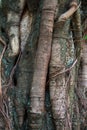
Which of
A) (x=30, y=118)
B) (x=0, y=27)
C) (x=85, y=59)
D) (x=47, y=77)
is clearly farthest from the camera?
(x=85, y=59)

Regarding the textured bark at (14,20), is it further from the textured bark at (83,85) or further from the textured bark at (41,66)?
the textured bark at (83,85)

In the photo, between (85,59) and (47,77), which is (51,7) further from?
(85,59)

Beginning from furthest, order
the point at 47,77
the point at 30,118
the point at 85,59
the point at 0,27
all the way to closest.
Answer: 1. the point at 85,59
2. the point at 0,27
3. the point at 47,77
4. the point at 30,118

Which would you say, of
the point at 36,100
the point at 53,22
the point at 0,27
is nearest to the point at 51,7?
the point at 53,22

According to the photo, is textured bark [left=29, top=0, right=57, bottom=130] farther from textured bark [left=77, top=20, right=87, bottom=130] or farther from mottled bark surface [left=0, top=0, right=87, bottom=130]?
textured bark [left=77, top=20, right=87, bottom=130]

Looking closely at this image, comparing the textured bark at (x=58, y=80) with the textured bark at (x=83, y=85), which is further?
the textured bark at (x=83, y=85)

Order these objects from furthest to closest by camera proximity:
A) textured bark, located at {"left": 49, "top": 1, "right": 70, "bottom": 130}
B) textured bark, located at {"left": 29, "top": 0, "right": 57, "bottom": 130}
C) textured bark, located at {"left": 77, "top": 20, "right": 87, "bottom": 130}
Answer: textured bark, located at {"left": 77, "top": 20, "right": 87, "bottom": 130}
textured bark, located at {"left": 49, "top": 1, "right": 70, "bottom": 130}
textured bark, located at {"left": 29, "top": 0, "right": 57, "bottom": 130}

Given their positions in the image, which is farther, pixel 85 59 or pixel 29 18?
pixel 85 59

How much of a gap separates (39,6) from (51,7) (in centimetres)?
18

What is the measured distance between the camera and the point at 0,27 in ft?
9.91

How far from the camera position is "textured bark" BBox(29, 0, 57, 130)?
8.72 ft

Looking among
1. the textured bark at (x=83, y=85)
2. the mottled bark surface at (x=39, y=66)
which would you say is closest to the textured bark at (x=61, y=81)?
the mottled bark surface at (x=39, y=66)

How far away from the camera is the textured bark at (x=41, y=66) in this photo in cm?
266

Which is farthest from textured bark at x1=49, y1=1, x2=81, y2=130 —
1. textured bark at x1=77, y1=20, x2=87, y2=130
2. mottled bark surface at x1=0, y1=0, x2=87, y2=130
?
textured bark at x1=77, y1=20, x2=87, y2=130
